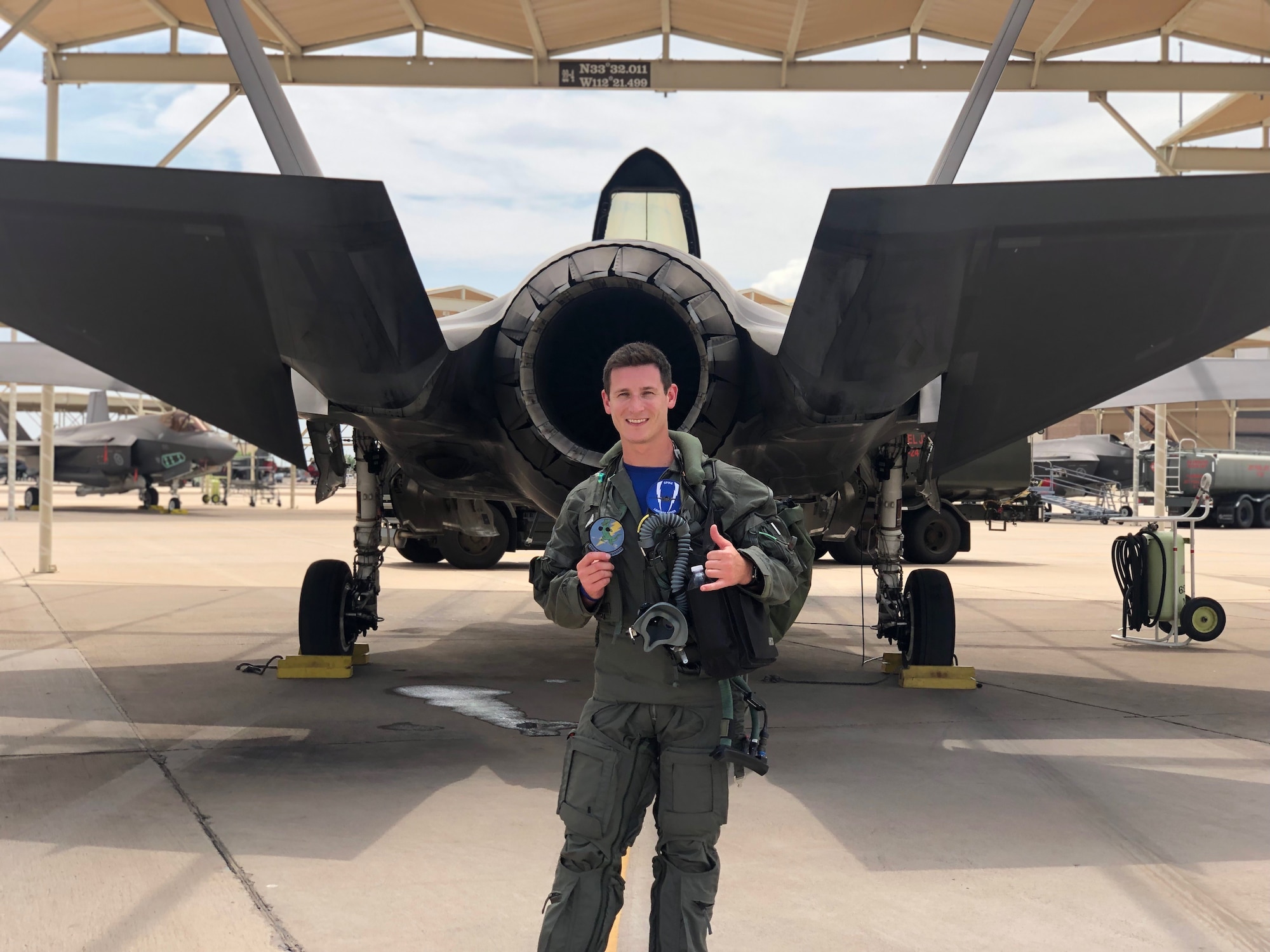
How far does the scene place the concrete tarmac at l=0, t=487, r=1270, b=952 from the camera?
306cm

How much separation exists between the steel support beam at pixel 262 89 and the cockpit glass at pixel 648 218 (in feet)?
7.04

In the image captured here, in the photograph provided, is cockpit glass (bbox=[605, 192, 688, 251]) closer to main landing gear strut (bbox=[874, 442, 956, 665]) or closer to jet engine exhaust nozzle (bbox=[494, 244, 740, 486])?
jet engine exhaust nozzle (bbox=[494, 244, 740, 486])

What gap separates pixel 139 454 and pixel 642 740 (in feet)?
119

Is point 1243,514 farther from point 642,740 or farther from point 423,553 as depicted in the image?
point 642,740

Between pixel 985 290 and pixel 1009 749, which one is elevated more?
pixel 985 290

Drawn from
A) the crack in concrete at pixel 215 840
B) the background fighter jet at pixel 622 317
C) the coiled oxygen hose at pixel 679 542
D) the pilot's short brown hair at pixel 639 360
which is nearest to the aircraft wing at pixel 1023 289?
the background fighter jet at pixel 622 317

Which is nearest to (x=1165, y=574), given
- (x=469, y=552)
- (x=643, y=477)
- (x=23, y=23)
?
(x=643, y=477)

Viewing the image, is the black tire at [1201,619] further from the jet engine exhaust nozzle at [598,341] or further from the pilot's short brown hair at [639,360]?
the pilot's short brown hair at [639,360]

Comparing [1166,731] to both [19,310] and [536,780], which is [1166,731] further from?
[19,310]

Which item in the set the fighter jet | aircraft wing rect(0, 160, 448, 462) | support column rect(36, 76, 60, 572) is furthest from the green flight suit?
the fighter jet

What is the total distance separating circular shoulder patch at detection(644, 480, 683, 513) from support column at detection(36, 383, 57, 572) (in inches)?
439

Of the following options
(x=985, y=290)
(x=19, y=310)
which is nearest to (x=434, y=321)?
(x=19, y=310)

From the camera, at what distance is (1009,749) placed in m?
5.25

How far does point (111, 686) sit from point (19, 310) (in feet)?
9.73
